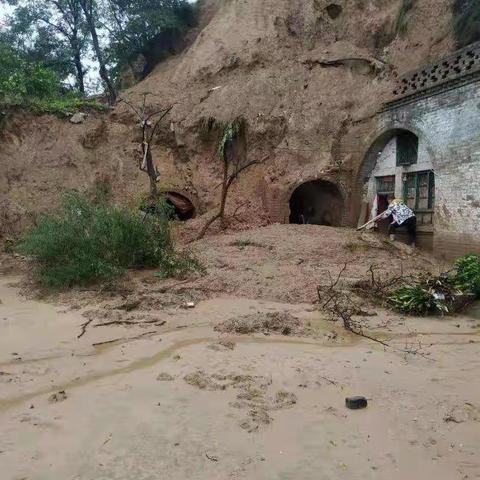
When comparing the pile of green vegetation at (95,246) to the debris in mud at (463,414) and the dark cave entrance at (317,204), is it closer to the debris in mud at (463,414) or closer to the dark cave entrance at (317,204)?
the debris in mud at (463,414)

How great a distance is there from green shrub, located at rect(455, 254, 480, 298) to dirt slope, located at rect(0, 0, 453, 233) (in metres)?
6.86

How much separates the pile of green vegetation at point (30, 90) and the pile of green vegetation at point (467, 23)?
1142 centimetres

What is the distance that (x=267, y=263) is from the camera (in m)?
10.3

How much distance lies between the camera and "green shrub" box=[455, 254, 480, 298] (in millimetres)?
8297

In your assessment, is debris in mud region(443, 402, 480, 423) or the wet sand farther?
debris in mud region(443, 402, 480, 423)

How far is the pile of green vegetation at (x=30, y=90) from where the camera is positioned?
51.2 feet

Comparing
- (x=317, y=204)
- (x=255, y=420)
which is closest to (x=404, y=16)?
(x=317, y=204)

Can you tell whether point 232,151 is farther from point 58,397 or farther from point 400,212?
point 58,397

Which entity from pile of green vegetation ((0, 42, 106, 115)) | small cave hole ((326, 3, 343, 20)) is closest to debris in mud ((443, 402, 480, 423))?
pile of green vegetation ((0, 42, 106, 115))

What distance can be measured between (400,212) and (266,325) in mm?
7266

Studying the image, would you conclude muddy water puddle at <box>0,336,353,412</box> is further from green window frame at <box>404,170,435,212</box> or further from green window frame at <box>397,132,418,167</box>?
green window frame at <box>397,132,418,167</box>

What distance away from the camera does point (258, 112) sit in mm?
15953

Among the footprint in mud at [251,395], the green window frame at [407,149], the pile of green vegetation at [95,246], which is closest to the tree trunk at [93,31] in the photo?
the green window frame at [407,149]

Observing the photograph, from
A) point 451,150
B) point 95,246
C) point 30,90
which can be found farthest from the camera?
point 30,90
